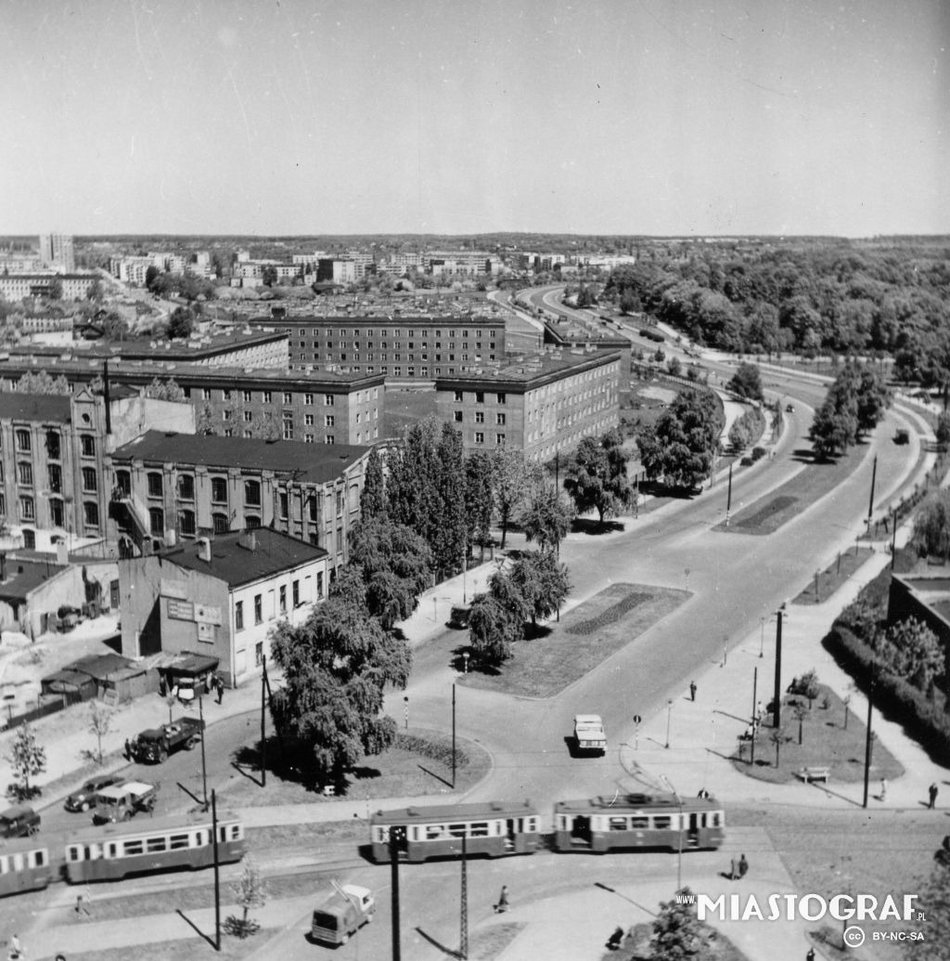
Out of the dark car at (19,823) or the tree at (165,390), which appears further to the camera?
the tree at (165,390)

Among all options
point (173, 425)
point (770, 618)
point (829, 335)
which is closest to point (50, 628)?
point (173, 425)

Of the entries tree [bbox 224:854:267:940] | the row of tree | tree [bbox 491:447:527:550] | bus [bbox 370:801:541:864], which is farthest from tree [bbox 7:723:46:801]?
the row of tree

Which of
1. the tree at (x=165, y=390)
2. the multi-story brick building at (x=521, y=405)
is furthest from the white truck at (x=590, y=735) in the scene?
the tree at (x=165, y=390)

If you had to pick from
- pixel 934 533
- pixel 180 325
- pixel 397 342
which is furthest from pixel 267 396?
pixel 180 325

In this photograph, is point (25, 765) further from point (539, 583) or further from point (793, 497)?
point (793, 497)

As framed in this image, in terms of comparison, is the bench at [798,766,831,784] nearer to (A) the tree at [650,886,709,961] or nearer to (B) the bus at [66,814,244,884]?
(A) the tree at [650,886,709,961]

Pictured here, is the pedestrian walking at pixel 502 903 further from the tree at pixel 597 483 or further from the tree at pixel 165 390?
the tree at pixel 165 390

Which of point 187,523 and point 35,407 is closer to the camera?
point 187,523
